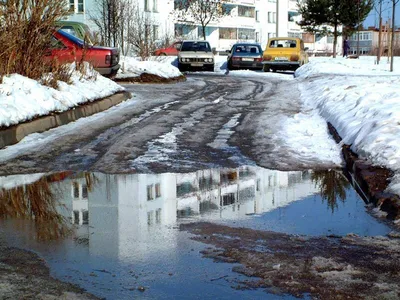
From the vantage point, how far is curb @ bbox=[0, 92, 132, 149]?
412 inches

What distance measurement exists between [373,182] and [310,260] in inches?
110

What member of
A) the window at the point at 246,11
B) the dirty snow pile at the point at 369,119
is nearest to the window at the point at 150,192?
the dirty snow pile at the point at 369,119

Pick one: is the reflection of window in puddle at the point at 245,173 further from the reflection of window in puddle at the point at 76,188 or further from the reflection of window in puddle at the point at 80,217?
the reflection of window in puddle at the point at 80,217

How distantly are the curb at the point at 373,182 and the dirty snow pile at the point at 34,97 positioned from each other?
17.9 ft

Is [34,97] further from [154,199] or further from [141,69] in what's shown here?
[141,69]

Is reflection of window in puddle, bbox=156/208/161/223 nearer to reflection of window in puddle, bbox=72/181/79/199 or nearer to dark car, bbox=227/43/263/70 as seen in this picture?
reflection of window in puddle, bbox=72/181/79/199

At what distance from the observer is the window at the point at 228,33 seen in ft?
253

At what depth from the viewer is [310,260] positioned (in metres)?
5.00

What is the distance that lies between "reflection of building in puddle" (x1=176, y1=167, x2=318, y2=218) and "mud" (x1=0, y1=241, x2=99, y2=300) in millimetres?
1878

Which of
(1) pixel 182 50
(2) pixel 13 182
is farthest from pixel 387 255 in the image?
(1) pixel 182 50

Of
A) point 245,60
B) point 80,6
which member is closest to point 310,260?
point 245,60

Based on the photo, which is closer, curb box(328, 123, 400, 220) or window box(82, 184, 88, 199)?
curb box(328, 123, 400, 220)

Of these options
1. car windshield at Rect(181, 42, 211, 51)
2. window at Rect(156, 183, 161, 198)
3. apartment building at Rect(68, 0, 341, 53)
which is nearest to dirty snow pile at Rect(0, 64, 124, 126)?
window at Rect(156, 183, 161, 198)

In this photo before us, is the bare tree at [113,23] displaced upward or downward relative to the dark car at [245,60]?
upward
